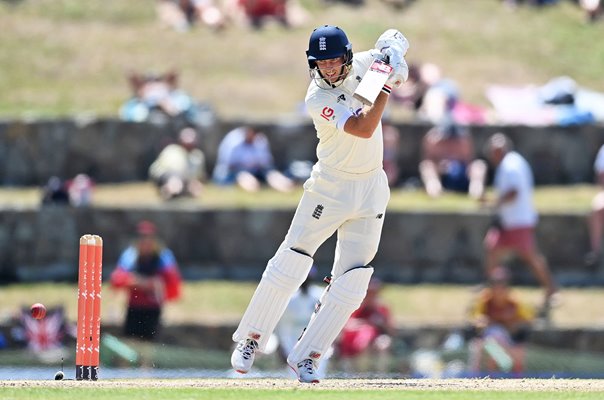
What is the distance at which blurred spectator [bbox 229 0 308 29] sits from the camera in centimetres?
2494

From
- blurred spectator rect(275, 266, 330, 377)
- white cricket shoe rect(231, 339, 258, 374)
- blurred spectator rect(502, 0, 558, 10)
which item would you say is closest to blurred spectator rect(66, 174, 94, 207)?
blurred spectator rect(275, 266, 330, 377)

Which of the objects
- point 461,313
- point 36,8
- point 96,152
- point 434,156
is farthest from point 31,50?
point 461,313

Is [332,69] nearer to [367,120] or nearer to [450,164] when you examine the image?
[367,120]

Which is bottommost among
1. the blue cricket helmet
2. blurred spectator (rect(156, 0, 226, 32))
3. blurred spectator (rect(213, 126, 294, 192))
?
blurred spectator (rect(213, 126, 294, 192))

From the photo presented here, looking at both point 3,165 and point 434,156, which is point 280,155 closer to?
point 434,156

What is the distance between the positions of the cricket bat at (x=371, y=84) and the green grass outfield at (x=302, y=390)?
1791mm

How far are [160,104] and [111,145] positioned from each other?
856 mm

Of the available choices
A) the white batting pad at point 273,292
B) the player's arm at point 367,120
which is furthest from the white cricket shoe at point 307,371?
the player's arm at point 367,120

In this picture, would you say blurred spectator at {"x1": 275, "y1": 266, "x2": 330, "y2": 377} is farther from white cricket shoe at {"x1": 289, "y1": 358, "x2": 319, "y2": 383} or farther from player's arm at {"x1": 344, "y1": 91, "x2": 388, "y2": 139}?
player's arm at {"x1": 344, "y1": 91, "x2": 388, "y2": 139}

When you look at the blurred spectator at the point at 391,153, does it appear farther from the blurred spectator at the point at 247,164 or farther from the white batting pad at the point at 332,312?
the white batting pad at the point at 332,312

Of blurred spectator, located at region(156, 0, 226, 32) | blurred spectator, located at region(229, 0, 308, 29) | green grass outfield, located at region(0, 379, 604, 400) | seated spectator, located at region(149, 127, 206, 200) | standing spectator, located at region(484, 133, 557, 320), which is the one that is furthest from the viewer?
blurred spectator, located at region(229, 0, 308, 29)

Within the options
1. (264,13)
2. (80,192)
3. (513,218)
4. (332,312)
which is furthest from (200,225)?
(332,312)

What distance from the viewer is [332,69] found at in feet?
33.1

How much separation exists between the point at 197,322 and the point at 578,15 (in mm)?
11535
